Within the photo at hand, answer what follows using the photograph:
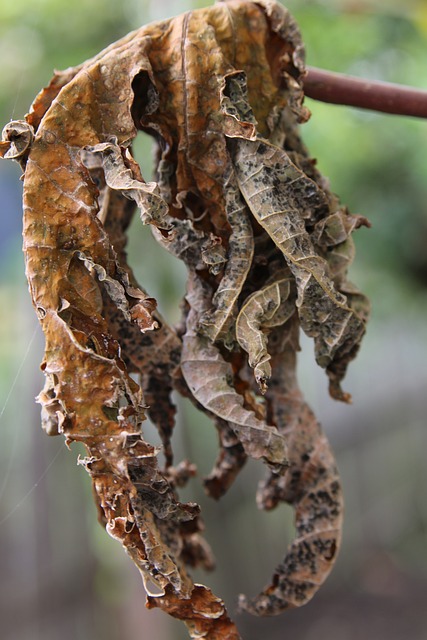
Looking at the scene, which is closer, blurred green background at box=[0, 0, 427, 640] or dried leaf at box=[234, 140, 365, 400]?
dried leaf at box=[234, 140, 365, 400]

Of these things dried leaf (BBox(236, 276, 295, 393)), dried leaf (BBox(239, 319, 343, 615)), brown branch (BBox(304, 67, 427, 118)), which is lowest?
dried leaf (BBox(239, 319, 343, 615))

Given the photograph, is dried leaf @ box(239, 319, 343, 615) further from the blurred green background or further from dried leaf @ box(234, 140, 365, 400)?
the blurred green background

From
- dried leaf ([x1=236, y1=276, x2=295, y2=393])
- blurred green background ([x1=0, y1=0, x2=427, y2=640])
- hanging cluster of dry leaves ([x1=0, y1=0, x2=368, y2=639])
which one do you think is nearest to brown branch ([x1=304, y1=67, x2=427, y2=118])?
hanging cluster of dry leaves ([x1=0, y1=0, x2=368, y2=639])

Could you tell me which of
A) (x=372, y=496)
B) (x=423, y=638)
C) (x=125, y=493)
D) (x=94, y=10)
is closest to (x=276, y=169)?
(x=125, y=493)

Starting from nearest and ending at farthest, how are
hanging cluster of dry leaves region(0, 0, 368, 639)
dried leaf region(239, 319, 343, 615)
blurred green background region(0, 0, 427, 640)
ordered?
hanging cluster of dry leaves region(0, 0, 368, 639)
dried leaf region(239, 319, 343, 615)
blurred green background region(0, 0, 427, 640)

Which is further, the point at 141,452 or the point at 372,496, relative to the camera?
the point at 372,496

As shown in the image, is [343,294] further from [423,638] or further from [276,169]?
[423,638]

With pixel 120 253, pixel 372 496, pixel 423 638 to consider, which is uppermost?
pixel 120 253
